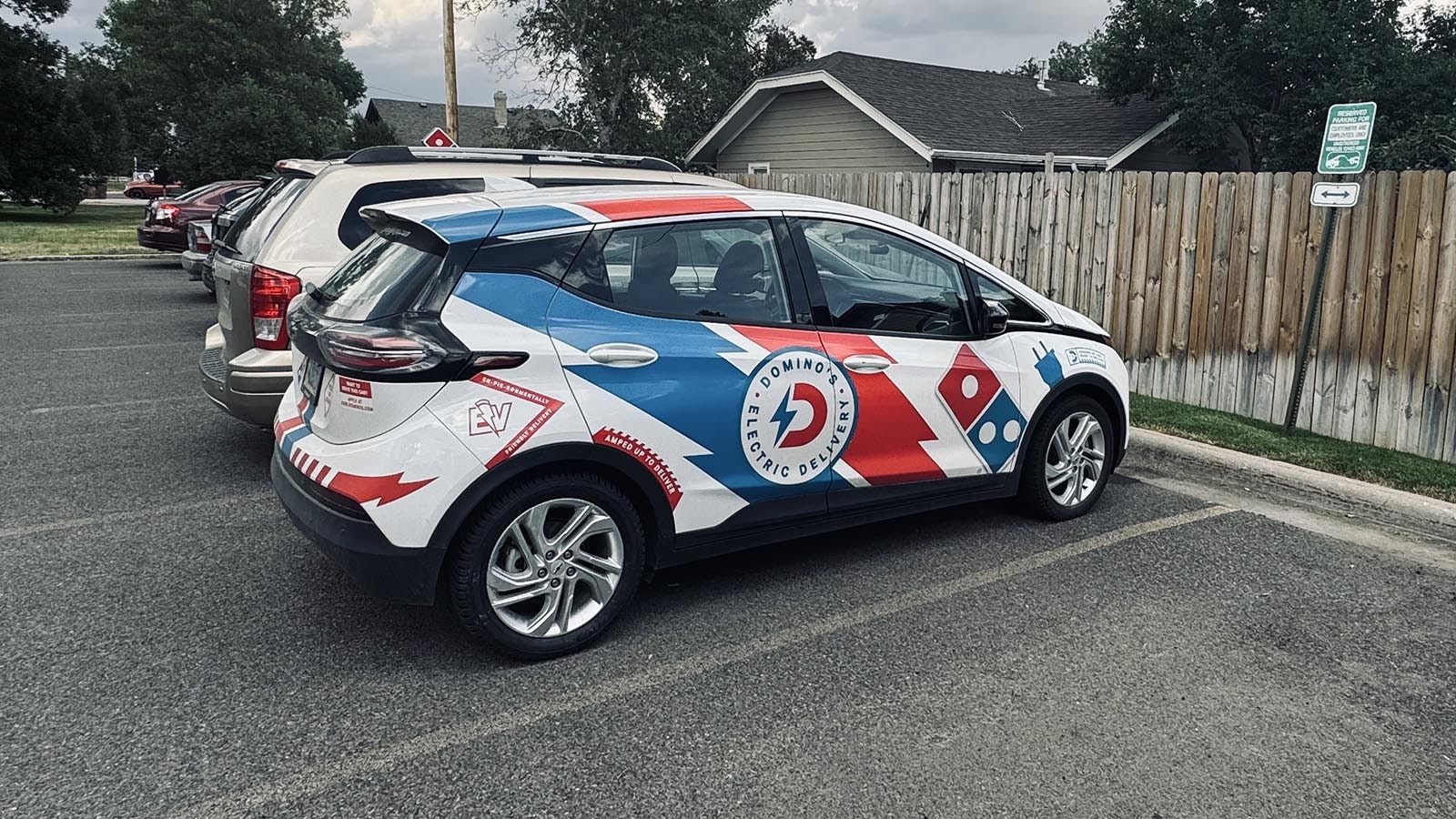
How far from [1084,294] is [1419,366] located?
2.72 metres

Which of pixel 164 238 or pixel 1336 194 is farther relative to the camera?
pixel 164 238

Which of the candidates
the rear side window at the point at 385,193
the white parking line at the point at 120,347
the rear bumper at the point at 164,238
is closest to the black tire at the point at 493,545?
the rear side window at the point at 385,193

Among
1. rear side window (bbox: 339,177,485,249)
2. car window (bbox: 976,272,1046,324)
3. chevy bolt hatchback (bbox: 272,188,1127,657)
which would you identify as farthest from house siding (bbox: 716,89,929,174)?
chevy bolt hatchback (bbox: 272,188,1127,657)

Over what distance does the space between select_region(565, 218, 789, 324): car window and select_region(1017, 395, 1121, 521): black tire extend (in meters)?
1.68

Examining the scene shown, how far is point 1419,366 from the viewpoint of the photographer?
6.57 m

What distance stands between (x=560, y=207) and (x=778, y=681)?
1.89 meters

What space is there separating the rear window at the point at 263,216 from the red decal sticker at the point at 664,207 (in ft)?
9.12

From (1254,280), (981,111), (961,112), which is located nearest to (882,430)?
(1254,280)

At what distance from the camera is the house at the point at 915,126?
18.6 metres

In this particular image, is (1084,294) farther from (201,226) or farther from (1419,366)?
(201,226)

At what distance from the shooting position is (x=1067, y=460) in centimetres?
538

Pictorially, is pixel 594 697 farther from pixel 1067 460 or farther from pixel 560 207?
pixel 1067 460

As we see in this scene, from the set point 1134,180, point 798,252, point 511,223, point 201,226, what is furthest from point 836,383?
point 201,226

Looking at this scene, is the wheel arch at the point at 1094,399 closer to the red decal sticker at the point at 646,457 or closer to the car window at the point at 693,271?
the car window at the point at 693,271
